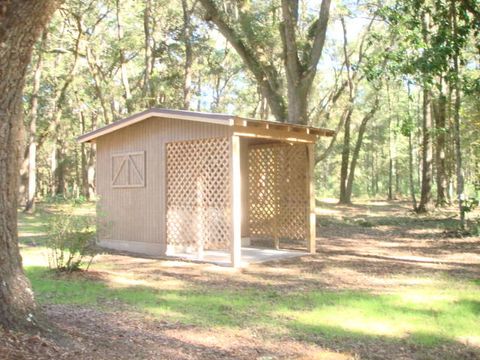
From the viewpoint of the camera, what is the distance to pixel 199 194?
1047 cm

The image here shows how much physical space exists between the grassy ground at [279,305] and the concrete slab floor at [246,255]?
0.45m

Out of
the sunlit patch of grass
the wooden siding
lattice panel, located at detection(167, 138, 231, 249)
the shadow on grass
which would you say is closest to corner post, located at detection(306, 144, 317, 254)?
lattice panel, located at detection(167, 138, 231, 249)

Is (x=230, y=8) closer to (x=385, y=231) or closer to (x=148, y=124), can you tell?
(x=148, y=124)

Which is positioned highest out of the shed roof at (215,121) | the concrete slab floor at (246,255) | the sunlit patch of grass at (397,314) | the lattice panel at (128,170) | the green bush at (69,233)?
the shed roof at (215,121)

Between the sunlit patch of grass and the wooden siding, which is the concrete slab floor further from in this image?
the sunlit patch of grass

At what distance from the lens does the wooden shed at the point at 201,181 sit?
9938mm

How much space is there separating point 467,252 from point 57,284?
8.58 metres

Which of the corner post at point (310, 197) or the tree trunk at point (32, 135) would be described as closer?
the corner post at point (310, 197)

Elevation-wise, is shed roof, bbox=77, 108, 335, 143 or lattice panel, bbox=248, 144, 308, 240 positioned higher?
shed roof, bbox=77, 108, 335, 143

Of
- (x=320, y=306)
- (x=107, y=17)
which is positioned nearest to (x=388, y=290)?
(x=320, y=306)

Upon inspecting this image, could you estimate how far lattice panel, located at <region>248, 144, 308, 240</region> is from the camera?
471 inches

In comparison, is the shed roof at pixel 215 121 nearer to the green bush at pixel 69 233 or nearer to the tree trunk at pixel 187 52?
Result: the green bush at pixel 69 233

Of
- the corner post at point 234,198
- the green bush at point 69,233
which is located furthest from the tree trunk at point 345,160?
the green bush at point 69,233

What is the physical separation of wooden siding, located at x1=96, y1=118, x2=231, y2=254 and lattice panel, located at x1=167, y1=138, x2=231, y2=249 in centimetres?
20
